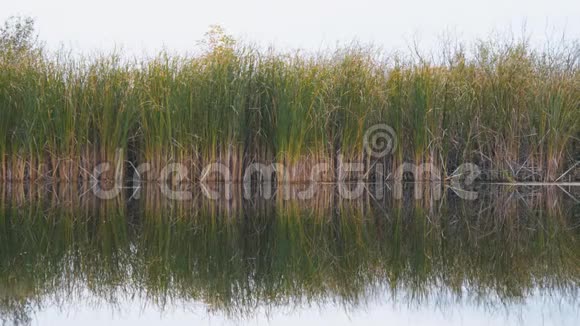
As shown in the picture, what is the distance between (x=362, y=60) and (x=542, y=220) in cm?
456

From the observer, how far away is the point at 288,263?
15.6 ft

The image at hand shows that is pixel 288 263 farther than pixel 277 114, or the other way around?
pixel 277 114

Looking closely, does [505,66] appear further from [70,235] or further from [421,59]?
[70,235]

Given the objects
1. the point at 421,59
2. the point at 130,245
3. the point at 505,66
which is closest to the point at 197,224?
the point at 130,245

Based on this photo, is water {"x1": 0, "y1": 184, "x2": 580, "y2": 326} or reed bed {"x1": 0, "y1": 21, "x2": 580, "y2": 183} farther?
reed bed {"x1": 0, "y1": 21, "x2": 580, "y2": 183}

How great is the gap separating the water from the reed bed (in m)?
2.13

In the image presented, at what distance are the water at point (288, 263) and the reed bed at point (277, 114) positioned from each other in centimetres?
213

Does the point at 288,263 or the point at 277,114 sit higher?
the point at 277,114

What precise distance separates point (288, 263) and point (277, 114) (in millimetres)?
5206

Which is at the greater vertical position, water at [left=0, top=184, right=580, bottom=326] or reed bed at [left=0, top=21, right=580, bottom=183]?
reed bed at [left=0, top=21, right=580, bottom=183]

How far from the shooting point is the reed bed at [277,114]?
979 cm

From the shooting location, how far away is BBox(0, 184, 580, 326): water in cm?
367

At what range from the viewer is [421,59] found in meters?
10.7

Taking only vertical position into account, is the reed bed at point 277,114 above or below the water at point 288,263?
above
